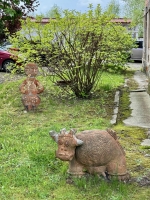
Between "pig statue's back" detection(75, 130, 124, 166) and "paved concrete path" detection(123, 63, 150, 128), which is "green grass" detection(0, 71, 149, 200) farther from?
"paved concrete path" detection(123, 63, 150, 128)

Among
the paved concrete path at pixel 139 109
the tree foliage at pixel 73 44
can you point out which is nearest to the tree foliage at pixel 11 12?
the tree foliage at pixel 73 44

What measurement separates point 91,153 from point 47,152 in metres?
1.16

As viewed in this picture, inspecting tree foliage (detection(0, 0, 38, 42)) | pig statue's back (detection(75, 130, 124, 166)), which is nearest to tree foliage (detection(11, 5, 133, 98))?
tree foliage (detection(0, 0, 38, 42))

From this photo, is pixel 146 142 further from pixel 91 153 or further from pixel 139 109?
pixel 139 109

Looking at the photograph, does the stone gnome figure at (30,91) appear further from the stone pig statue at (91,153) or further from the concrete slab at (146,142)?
the stone pig statue at (91,153)

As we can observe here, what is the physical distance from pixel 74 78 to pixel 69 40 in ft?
3.27

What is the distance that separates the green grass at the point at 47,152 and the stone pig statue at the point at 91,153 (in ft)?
0.40

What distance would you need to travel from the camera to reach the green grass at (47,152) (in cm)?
399

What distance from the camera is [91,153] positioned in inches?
162

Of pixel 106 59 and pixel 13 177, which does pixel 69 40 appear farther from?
pixel 13 177

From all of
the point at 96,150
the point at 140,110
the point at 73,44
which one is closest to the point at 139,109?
the point at 140,110

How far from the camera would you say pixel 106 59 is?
9.82m

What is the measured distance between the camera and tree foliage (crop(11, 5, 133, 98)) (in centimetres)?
925

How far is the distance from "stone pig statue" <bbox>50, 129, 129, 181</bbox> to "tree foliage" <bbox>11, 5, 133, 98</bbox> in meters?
5.24
